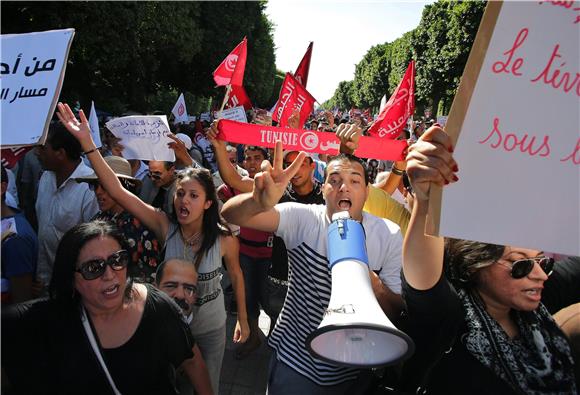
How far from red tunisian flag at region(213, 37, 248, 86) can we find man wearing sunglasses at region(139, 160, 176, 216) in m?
1.77

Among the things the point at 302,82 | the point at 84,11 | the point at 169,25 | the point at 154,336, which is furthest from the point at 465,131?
the point at 169,25

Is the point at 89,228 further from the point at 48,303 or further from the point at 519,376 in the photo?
the point at 519,376

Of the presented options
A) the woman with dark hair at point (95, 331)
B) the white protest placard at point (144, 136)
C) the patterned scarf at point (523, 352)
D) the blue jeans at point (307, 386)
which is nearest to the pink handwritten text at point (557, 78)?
the patterned scarf at point (523, 352)

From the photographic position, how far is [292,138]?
3.32m

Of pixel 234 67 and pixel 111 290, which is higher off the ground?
pixel 234 67

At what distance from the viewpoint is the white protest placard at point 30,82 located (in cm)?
184

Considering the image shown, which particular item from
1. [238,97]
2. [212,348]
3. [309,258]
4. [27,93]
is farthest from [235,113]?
[309,258]

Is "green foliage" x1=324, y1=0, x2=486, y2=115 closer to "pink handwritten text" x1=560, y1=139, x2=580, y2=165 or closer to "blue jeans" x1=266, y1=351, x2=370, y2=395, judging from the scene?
"blue jeans" x1=266, y1=351, x2=370, y2=395

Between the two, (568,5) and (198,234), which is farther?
(198,234)

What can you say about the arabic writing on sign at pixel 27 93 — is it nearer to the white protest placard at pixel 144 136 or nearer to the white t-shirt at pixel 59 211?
the white t-shirt at pixel 59 211

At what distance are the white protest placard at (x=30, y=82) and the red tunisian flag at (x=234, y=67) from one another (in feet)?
10.3

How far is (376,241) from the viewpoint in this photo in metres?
1.96

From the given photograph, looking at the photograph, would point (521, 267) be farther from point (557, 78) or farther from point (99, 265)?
point (99, 265)

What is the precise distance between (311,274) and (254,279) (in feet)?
6.75
